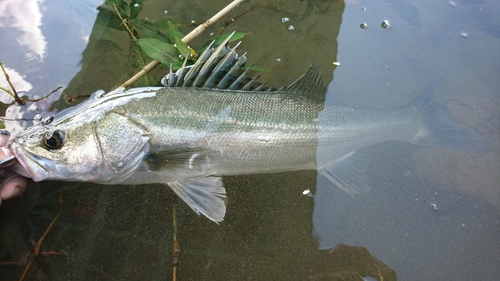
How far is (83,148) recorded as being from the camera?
79.2 inches

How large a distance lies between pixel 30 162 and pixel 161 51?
1139mm

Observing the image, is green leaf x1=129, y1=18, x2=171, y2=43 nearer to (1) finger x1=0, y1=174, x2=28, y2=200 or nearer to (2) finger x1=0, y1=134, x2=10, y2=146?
(2) finger x1=0, y1=134, x2=10, y2=146

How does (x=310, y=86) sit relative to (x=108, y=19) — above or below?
below

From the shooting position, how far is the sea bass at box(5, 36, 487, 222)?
6.64ft

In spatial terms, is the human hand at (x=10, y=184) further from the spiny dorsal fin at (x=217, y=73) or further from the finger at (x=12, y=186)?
the spiny dorsal fin at (x=217, y=73)

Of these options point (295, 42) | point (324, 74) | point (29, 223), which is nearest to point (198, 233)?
point (29, 223)

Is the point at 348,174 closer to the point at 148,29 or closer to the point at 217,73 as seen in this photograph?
the point at 217,73

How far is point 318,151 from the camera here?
239 centimetres

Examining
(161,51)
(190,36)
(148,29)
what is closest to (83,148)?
(161,51)

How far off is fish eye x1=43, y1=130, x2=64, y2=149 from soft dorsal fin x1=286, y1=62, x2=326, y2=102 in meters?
1.51

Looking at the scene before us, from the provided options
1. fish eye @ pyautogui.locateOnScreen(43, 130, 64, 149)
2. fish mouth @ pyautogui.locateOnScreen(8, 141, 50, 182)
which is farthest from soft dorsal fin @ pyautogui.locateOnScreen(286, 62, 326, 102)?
fish mouth @ pyautogui.locateOnScreen(8, 141, 50, 182)

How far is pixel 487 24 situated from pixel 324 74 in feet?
5.43

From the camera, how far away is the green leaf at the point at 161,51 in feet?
7.97

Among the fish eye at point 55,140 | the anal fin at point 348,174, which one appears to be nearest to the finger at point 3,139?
the fish eye at point 55,140
